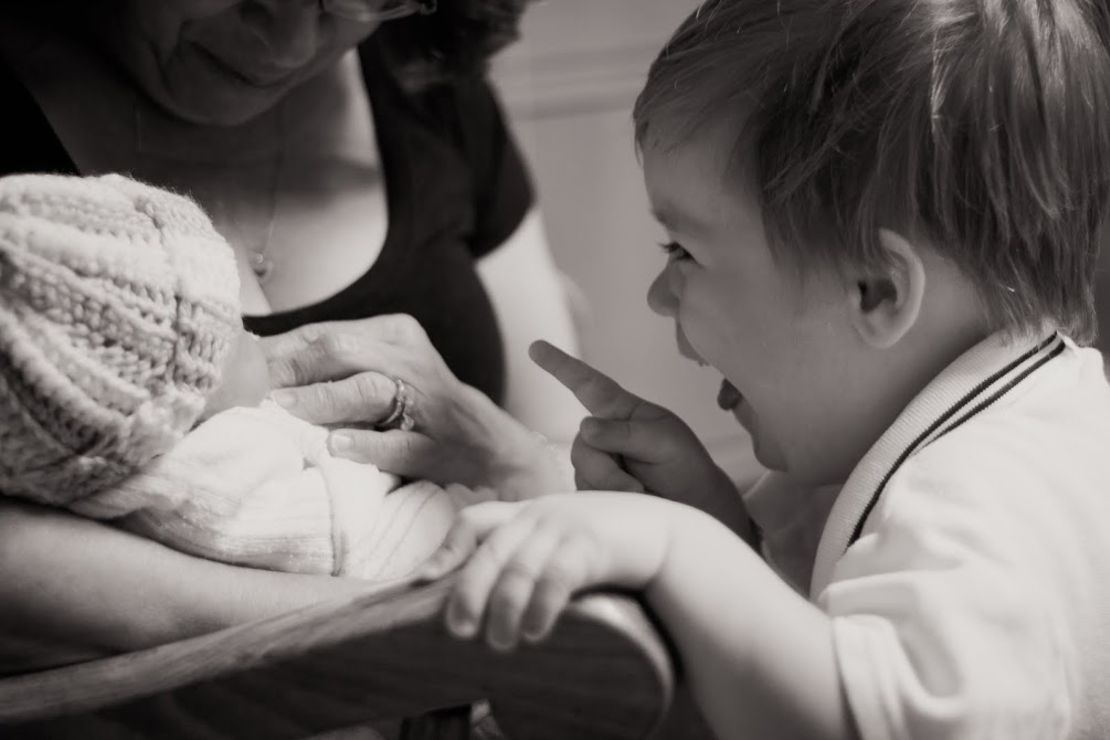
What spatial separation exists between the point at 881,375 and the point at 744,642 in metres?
0.34

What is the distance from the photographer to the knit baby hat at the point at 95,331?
706mm

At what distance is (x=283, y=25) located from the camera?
114 centimetres

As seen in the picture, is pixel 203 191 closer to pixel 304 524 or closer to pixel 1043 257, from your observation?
pixel 304 524

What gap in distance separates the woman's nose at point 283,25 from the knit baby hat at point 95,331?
39 cm

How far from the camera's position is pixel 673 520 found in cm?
71

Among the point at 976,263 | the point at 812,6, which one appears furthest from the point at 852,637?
the point at 812,6

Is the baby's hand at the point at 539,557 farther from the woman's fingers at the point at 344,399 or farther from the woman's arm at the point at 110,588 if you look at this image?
the woman's fingers at the point at 344,399

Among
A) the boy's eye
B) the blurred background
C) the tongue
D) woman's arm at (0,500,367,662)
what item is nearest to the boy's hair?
the boy's eye

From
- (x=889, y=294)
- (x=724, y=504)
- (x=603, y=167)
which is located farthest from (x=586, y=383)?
(x=603, y=167)

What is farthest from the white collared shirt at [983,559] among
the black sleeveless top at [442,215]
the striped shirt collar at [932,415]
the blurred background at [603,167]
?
the blurred background at [603,167]

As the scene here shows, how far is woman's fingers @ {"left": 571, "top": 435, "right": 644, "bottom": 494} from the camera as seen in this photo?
113cm

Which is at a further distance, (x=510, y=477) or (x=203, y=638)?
(x=510, y=477)

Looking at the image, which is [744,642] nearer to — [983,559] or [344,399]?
[983,559]

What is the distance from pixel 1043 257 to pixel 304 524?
57 centimetres
